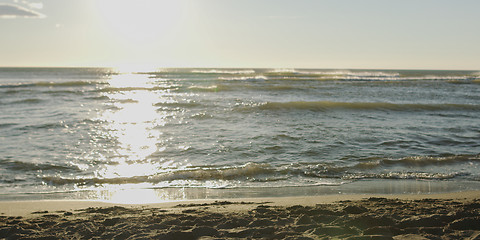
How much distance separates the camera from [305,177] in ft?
22.8

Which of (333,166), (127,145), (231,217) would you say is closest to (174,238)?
(231,217)

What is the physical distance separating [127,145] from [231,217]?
5.78 metres

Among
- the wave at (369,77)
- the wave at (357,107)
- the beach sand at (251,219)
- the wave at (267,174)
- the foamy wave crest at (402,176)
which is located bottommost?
the foamy wave crest at (402,176)

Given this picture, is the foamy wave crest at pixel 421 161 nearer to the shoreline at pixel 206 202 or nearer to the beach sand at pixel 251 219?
the shoreline at pixel 206 202

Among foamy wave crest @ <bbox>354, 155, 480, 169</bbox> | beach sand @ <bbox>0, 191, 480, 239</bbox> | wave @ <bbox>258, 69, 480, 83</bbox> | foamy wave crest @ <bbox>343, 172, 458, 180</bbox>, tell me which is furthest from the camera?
wave @ <bbox>258, 69, 480, 83</bbox>

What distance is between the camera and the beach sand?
4.09 meters

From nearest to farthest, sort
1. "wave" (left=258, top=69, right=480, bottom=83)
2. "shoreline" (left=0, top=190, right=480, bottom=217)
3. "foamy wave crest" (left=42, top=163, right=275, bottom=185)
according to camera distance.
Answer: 1. "shoreline" (left=0, top=190, right=480, bottom=217)
2. "foamy wave crest" (left=42, top=163, right=275, bottom=185)
3. "wave" (left=258, top=69, right=480, bottom=83)

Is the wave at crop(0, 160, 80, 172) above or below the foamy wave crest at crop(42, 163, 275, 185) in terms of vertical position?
above

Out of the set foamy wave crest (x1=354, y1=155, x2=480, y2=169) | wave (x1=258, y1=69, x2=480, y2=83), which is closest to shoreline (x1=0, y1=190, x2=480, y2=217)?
foamy wave crest (x1=354, y1=155, x2=480, y2=169)

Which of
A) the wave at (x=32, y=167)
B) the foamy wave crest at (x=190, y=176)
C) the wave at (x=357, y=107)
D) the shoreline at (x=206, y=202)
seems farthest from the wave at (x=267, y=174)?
the wave at (x=357, y=107)

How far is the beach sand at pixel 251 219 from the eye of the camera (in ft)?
13.4

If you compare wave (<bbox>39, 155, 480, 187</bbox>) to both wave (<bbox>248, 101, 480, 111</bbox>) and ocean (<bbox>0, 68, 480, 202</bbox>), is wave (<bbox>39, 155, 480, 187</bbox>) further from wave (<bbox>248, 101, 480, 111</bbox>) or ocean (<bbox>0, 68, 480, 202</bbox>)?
wave (<bbox>248, 101, 480, 111</bbox>)

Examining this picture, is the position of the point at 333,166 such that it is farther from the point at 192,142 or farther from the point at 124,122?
the point at 124,122

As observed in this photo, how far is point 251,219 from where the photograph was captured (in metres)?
4.54
